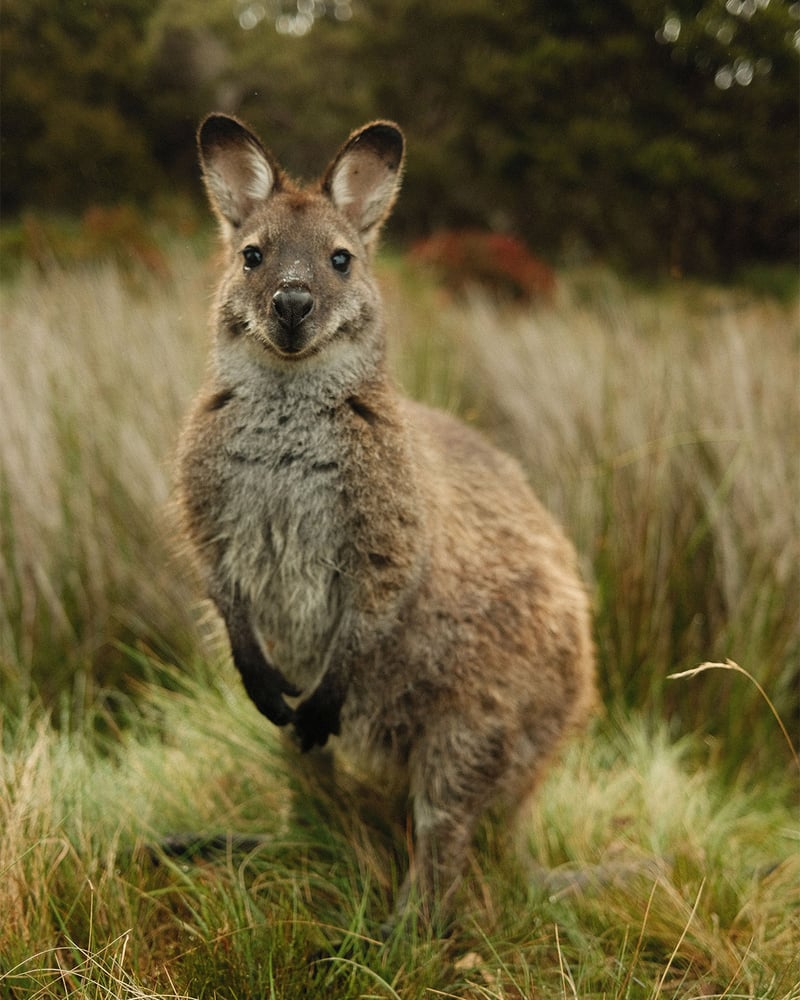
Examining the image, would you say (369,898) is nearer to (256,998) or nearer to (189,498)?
(256,998)

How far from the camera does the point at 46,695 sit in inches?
143

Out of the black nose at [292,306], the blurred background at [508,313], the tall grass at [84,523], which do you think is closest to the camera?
the black nose at [292,306]

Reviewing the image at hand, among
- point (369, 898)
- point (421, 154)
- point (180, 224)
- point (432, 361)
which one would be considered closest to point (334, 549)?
point (369, 898)

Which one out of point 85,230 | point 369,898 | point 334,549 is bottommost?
point 369,898

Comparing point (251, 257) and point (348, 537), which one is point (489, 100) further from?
point (348, 537)

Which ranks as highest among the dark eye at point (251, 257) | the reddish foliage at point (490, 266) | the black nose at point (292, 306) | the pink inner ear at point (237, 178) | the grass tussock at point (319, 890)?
the reddish foliage at point (490, 266)

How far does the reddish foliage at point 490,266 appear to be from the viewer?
11.0 metres

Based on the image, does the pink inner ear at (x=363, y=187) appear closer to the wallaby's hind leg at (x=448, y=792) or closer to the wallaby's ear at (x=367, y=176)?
the wallaby's ear at (x=367, y=176)

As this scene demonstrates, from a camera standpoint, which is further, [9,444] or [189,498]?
[9,444]

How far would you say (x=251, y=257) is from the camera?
7.89 feet

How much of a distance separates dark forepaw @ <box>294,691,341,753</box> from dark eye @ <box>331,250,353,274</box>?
1050 mm

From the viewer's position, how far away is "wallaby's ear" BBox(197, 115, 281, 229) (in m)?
2.35

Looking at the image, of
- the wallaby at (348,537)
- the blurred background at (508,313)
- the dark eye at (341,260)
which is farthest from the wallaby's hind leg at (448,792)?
the dark eye at (341,260)

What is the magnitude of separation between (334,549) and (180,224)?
258 inches
